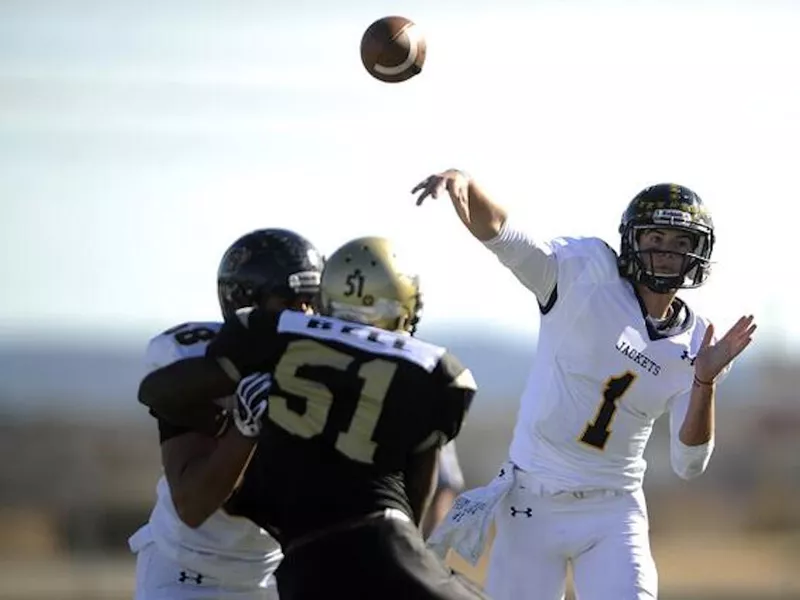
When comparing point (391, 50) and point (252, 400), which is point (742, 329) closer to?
point (391, 50)

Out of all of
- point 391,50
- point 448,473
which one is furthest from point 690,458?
point 391,50

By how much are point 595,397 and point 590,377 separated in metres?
0.08

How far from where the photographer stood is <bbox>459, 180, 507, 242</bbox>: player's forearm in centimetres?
797

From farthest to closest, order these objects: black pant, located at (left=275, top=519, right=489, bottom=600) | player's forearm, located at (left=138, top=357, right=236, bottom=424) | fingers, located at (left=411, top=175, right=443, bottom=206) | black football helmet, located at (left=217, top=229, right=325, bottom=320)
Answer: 1. fingers, located at (left=411, top=175, right=443, bottom=206)
2. black football helmet, located at (left=217, top=229, right=325, bottom=320)
3. player's forearm, located at (left=138, top=357, right=236, bottom=424)
4. black pant, located at (left=275, top=519, right=489, bottom=600)

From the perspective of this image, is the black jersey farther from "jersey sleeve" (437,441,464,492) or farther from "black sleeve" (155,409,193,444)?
"jersey sleeve" (437,441,464,492)

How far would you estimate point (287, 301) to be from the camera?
262 inches

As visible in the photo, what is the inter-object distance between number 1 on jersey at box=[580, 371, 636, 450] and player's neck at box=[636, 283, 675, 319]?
36 cm

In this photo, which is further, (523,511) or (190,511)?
(523,511)

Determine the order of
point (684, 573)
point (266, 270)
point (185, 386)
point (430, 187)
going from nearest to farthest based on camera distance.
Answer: point (185, 386) → point (266, 270) → point (430, 187) → point (684, 573)

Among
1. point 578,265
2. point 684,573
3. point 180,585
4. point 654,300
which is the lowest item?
point 684,573

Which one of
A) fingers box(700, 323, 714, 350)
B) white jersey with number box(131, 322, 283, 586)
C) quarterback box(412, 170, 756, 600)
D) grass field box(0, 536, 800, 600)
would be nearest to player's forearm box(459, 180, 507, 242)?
quarterback box(412, 170, 756, 600)

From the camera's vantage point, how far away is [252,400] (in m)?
5.98

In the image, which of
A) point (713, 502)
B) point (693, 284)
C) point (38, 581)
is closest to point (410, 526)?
point (693, 284)

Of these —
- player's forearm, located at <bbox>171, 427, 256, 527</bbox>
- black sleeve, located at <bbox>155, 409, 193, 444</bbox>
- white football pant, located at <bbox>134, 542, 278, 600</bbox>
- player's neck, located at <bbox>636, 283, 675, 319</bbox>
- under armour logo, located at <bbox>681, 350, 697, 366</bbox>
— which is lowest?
white football pant, located at <bbox>134, 542, 278, 600</bbox>
